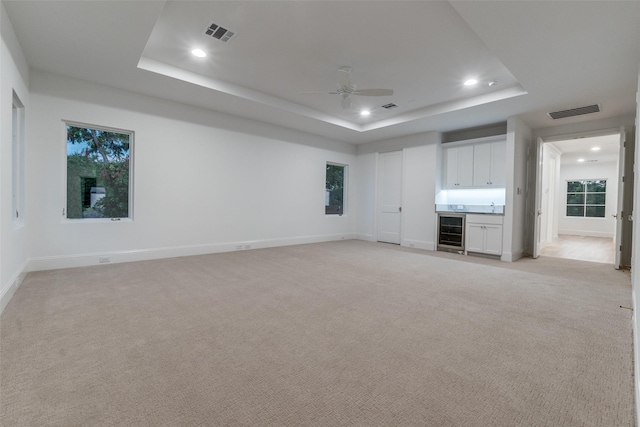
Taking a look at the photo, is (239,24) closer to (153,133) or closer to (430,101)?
(153,133)

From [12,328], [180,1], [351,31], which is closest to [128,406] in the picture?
[12,328]

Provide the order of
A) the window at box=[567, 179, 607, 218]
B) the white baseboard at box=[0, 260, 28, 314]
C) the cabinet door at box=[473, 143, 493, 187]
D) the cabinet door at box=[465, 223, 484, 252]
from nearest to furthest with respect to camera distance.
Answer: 1. the white baseboard at box=[0, 260, 28, 314]
2. the cabinet door at box=[465, 223, 484, 252]
3. the cabinet door at box=[473, 143, 493, 187]
4. the window at box=[567, 179, 607, 218]

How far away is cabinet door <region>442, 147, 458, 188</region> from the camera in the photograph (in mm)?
6750

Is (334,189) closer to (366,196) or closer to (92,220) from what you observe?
(366,196)

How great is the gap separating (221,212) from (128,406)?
15.3 ft

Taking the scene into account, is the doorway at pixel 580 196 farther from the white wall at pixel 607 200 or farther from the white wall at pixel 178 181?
the white wall at pixel 178 181

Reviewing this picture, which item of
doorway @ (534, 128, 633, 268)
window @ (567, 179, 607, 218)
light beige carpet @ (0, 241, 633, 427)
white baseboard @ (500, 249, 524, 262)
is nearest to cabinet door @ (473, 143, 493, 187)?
white baseboard @ (500, 249, 524, 262)

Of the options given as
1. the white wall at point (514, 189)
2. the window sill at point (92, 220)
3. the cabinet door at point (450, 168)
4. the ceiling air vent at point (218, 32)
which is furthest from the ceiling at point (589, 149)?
the window sill at point (92, 220)

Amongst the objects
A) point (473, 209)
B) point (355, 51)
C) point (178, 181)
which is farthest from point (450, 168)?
point (178, 181)

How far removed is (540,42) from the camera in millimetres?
3109

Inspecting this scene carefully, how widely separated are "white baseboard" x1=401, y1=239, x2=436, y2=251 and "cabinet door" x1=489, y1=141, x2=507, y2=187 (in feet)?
6.13

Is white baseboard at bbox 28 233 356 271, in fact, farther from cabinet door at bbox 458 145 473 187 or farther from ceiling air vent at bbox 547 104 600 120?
ceiling air vent at bbox 547 104 600 120

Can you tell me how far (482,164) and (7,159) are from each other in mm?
7489

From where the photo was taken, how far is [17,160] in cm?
373
